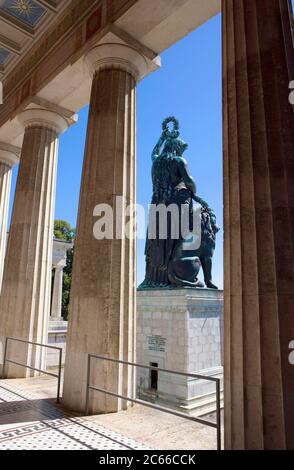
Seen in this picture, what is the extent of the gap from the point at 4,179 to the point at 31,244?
6.32 meters

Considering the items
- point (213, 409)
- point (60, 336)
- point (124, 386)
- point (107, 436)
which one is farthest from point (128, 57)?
point (213, 409)

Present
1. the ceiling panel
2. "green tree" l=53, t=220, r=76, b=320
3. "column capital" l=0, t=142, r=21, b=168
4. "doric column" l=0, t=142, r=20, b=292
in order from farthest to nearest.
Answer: "green tree" l=53, t=220, r=76, b=320 < "doric column" l=0, t=142, r=20, b=292 < "column capital" l=0, t=142, r=21, b=168 < the ceiling panel

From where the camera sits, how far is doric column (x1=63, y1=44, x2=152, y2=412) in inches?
297

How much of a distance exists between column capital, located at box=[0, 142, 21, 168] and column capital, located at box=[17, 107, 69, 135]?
356cm

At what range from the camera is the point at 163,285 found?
21.0 metres

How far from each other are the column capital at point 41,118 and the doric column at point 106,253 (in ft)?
12.2

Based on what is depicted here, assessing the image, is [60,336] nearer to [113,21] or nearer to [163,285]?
[163,285]

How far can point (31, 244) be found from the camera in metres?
12.0

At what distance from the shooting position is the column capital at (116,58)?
30.0 ft

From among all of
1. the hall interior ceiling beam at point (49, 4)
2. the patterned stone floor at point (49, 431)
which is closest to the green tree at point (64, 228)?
the hall interior ceiling beam at point (49, 4)

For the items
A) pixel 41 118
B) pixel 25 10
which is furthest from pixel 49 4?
pixel 41 118

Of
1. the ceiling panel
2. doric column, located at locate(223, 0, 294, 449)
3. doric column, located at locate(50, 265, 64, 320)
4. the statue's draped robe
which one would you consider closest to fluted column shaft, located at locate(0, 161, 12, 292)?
the ceiling panel

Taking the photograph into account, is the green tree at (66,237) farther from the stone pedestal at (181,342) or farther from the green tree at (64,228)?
the stone pedestal at (181,342)

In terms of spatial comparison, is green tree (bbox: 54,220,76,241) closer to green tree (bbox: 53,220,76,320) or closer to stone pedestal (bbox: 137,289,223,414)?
green tree (bbox: 53,220,76,320)
